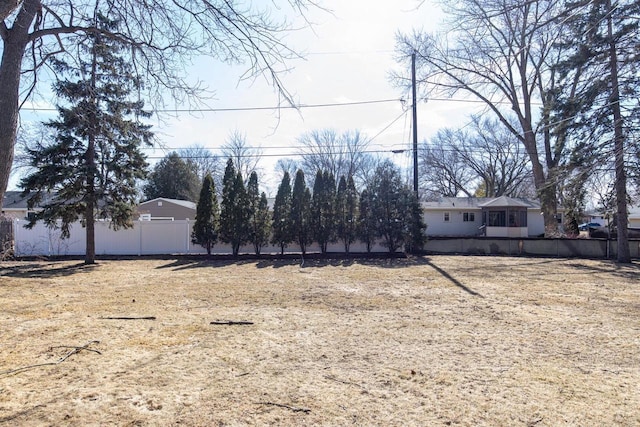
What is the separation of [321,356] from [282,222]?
1236 centimetres

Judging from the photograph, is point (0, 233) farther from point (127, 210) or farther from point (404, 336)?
point (404, 336)

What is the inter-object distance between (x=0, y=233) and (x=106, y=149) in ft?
20.8

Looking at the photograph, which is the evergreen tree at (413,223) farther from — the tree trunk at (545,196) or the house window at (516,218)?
the house window at (516,218)

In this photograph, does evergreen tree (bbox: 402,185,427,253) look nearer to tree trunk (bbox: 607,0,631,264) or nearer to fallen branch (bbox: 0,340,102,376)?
tree trunk (bbox: 607,0,631,264)

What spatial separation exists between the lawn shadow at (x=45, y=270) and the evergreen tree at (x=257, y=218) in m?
5.47

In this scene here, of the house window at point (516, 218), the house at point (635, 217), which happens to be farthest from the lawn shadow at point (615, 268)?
the house at point (635, 217)

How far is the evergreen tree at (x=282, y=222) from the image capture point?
16.2m

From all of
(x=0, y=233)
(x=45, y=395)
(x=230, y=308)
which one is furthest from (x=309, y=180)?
(x=45, y=395)

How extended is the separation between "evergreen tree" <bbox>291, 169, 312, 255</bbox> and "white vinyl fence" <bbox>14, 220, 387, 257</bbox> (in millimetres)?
907

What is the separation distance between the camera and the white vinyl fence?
52.6ft

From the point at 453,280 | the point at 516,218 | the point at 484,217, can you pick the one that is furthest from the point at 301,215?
the point at 516,218

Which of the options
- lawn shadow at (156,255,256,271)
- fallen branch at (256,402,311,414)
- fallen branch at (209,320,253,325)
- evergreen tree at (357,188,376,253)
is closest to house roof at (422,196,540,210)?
evergreen tree at (357,188,376,253)

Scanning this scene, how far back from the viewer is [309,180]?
39.9 meters

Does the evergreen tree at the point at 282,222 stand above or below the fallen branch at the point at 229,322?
above
